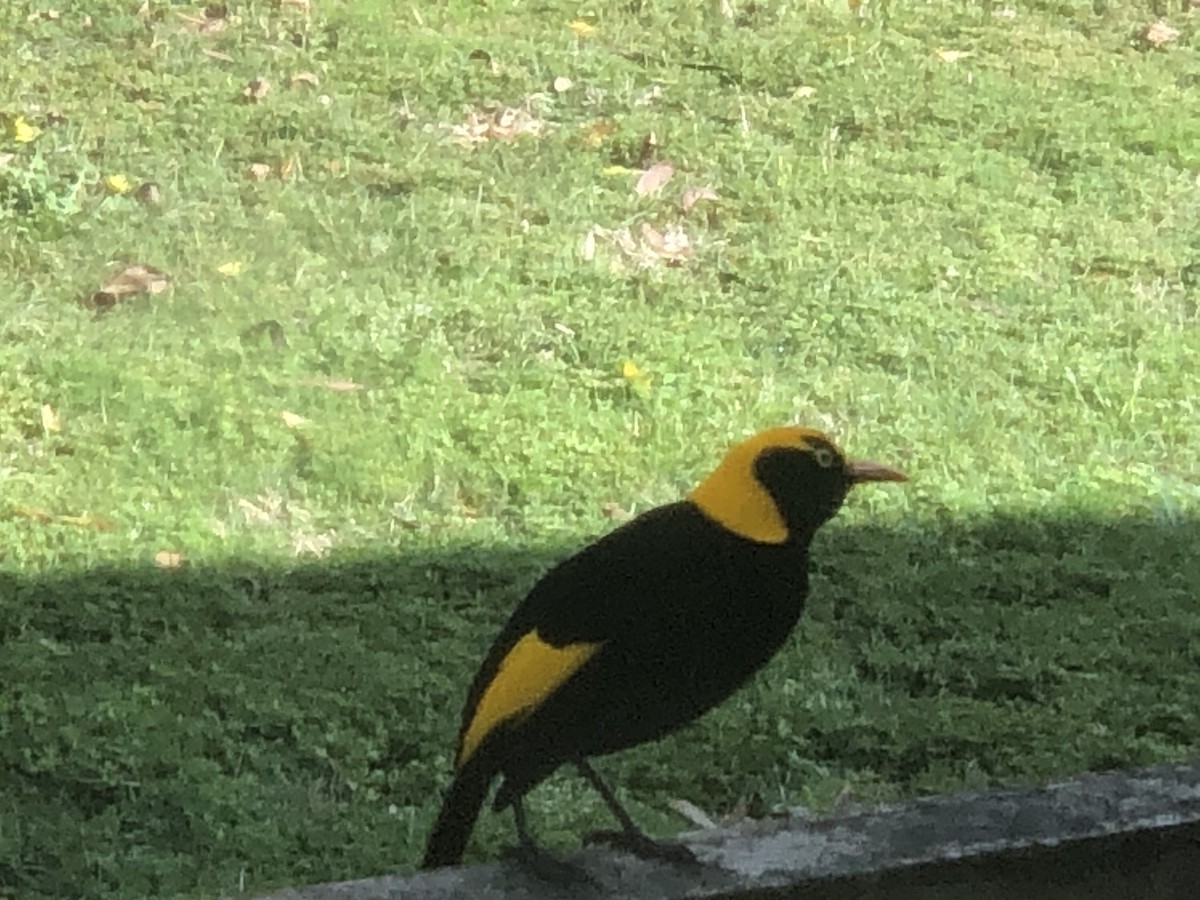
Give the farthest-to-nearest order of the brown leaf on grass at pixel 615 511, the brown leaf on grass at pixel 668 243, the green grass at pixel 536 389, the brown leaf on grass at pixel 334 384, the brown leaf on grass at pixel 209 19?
1. the brown leaf on grass at pixel 209 19
2. the brown leaf on grass at pixel 668 243
3. the brown leaf on grass at pixel 334 384
4. the brown leaf on grass at pixel 615 511
5. the green grass at pixel 536 389

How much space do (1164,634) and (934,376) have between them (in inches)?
35.0

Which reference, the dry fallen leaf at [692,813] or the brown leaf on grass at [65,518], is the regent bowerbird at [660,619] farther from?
the brown leaf on grass at [65,518]

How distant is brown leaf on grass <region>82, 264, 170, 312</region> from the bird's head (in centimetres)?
231

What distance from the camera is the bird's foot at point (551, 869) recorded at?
2.05m

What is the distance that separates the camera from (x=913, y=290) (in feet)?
14.5

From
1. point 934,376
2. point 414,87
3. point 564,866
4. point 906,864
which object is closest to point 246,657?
point 564,866

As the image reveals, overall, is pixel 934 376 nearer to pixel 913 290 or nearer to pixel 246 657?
pixel 913 290

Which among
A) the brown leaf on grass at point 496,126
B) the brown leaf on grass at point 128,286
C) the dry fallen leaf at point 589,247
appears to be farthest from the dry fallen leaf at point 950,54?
the brown leaf on grass at point 128,286

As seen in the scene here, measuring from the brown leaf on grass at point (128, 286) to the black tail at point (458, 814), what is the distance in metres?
2.16

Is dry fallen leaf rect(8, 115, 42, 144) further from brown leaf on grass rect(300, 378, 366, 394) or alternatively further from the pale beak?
the pale beak

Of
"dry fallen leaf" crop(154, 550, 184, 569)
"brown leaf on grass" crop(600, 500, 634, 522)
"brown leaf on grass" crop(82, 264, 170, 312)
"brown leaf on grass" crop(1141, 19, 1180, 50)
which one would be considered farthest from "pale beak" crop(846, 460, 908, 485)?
"brown leaf on grass" crop(1141, 19, 1180, 50)

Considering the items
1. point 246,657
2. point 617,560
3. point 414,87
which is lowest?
point 246,657

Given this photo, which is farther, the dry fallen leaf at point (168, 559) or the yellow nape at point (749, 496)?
the dry fallen leaf at point (168, 559)

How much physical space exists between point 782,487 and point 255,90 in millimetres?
3171
